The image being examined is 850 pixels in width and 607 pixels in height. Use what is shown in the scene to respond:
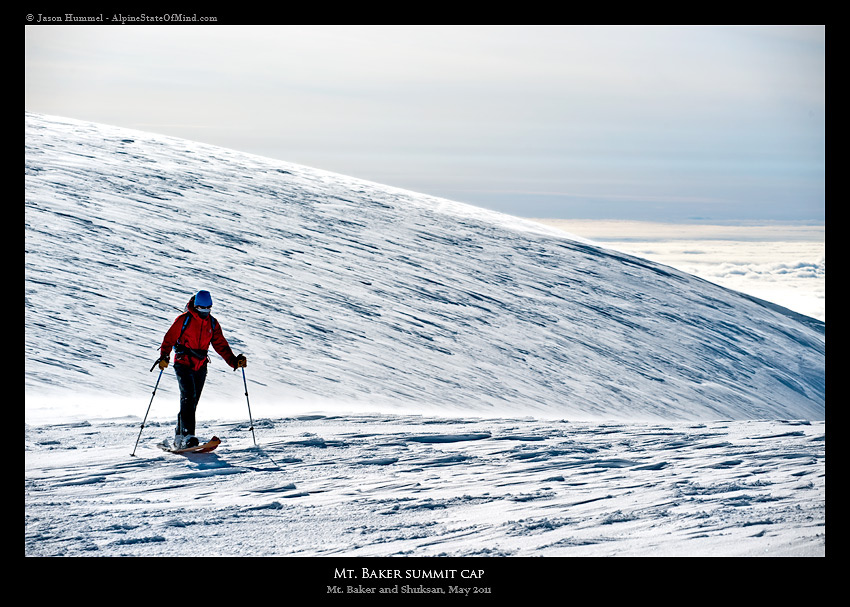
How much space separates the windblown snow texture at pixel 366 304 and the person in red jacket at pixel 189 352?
5.09ft

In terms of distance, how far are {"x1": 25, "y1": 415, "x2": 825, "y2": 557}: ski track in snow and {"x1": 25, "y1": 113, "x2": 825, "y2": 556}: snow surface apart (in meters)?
0.02

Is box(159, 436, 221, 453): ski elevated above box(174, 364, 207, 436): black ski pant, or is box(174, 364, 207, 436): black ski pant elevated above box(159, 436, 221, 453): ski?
box(174, 364, 207, 436): black ski pant

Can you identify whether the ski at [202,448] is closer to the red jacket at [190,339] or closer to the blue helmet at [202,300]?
the red jacket at [190,339]

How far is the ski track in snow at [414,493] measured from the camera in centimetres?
540

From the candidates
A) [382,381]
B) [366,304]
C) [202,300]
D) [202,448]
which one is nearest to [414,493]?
[202,448]

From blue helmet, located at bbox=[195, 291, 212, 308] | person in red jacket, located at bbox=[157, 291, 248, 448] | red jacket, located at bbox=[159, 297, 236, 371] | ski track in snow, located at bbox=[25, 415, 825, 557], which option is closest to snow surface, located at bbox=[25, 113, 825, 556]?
ski track in snow, located at bbox=[25, 415, 825, 557]

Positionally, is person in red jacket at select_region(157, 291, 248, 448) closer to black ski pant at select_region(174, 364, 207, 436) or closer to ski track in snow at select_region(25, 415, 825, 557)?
black ski pant at select_region(174, 364, 207, 436)

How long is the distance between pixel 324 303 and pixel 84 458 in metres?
6.36

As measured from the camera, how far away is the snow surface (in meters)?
5.70

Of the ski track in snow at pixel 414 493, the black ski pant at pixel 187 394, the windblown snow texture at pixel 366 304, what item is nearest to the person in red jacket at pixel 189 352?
the black ski pant at pixel 187 394

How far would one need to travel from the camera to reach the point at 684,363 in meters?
13.1

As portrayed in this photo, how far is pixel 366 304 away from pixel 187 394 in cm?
637

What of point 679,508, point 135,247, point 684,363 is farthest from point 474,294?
point 679,508
